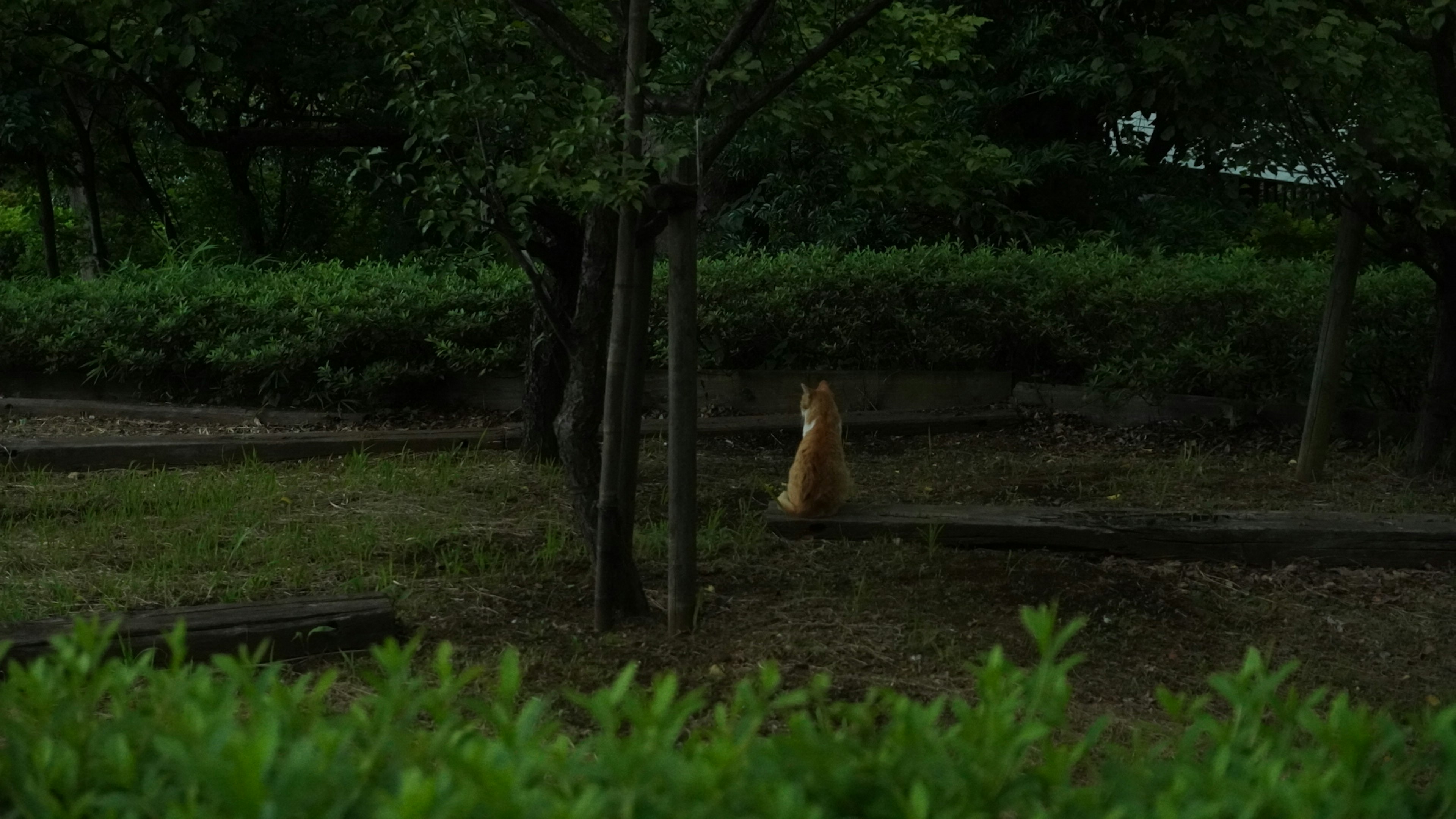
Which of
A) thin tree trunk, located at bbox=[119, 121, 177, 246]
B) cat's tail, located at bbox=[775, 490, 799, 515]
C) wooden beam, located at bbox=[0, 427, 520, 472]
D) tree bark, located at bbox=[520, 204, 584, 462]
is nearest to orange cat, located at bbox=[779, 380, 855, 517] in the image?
cat's tail, located at bbox=[775, 490, 799, 515]

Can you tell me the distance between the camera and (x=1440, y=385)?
7.45 m

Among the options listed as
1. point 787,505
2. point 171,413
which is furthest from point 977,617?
point 171,413

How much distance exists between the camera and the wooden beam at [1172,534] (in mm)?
6039

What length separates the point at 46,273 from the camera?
1288 centimetres

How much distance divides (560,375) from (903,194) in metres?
2.23

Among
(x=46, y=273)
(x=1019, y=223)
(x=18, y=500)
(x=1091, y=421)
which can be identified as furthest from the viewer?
(x=46, y=273)

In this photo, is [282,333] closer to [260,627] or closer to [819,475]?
[819,475]

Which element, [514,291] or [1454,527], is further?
[514,291]

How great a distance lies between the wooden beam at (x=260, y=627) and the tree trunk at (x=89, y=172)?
810cm

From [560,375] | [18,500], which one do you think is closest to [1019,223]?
[560,375]

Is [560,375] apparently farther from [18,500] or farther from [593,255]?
[18,500]

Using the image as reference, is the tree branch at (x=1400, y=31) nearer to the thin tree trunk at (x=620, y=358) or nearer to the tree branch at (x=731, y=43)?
the tree branch at (x=731, y=43)

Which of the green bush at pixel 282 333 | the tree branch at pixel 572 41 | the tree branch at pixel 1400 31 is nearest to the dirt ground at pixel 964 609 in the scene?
the tree branch at pixel 572 41

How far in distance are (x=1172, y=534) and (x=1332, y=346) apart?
68.7 inches
